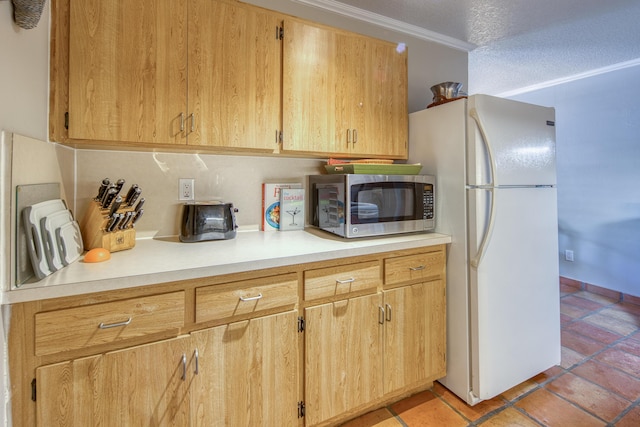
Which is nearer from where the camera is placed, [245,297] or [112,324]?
[112,324]

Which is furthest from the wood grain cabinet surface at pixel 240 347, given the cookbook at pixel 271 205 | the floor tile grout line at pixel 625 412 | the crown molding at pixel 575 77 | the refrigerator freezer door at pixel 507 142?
the crown molding at pixel 575 77

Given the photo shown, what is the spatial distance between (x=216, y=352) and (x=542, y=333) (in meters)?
1.87

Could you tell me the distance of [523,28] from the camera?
7.18ft

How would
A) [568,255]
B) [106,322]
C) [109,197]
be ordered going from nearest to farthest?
[106,322] → [109,197] → [568,255]

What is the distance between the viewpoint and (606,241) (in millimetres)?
3141

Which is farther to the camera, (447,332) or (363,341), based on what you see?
(447,332)

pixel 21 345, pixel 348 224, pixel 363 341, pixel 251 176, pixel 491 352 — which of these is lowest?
pixel 491 352

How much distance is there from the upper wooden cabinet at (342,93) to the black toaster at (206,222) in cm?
48

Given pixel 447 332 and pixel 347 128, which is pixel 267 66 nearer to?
pixel 347 128

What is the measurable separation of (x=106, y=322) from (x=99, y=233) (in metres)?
0.47

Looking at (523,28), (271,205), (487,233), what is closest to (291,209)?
(271,205)

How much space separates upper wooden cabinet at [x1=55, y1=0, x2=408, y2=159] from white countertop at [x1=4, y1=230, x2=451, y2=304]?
48 centimetres

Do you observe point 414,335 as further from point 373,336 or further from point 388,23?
point 388,23

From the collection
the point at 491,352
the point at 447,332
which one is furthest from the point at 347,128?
the point at 491,352
